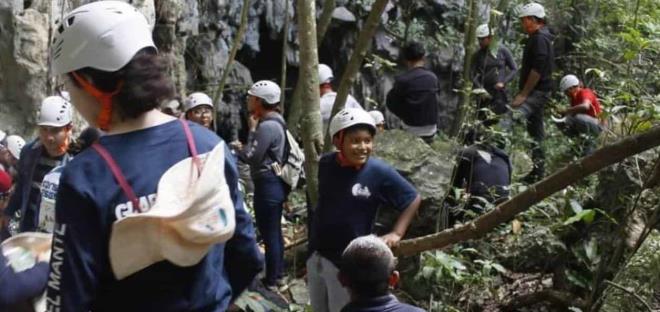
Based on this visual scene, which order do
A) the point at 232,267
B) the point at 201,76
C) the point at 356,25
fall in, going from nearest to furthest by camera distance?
1. the point at 232,267
2. the point at 201,76
3. the point at 356,25

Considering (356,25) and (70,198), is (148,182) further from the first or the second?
(356,25)

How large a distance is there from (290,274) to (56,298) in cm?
551

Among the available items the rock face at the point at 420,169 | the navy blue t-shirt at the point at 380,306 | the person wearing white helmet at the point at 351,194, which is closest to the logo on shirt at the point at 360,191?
the person wearing white helmet at the point at 351,194

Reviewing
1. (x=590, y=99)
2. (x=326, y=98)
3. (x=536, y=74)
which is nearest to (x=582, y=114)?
(x=590, y=99)

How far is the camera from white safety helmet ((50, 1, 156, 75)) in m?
2.03

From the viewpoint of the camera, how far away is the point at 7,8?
842 cm

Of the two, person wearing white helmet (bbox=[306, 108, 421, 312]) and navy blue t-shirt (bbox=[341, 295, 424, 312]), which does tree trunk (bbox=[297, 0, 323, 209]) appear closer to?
person wearing white helmet (bbox=[306, 108, 421, 312])

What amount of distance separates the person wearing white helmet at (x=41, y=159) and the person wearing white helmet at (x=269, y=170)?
71.0 inches

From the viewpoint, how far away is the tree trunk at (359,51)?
5426 mm

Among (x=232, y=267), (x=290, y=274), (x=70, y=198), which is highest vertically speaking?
(x=70, y=198)

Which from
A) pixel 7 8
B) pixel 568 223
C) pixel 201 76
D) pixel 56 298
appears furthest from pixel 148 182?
pixel 201 76

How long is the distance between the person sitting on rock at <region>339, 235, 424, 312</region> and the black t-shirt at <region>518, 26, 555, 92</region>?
579cm

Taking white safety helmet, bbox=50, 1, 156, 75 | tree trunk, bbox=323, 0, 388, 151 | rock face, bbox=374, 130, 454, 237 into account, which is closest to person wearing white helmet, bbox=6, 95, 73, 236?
tree trunk, bbox=323, 0, 388, 151

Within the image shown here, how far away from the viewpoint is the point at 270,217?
6914 millimetres
